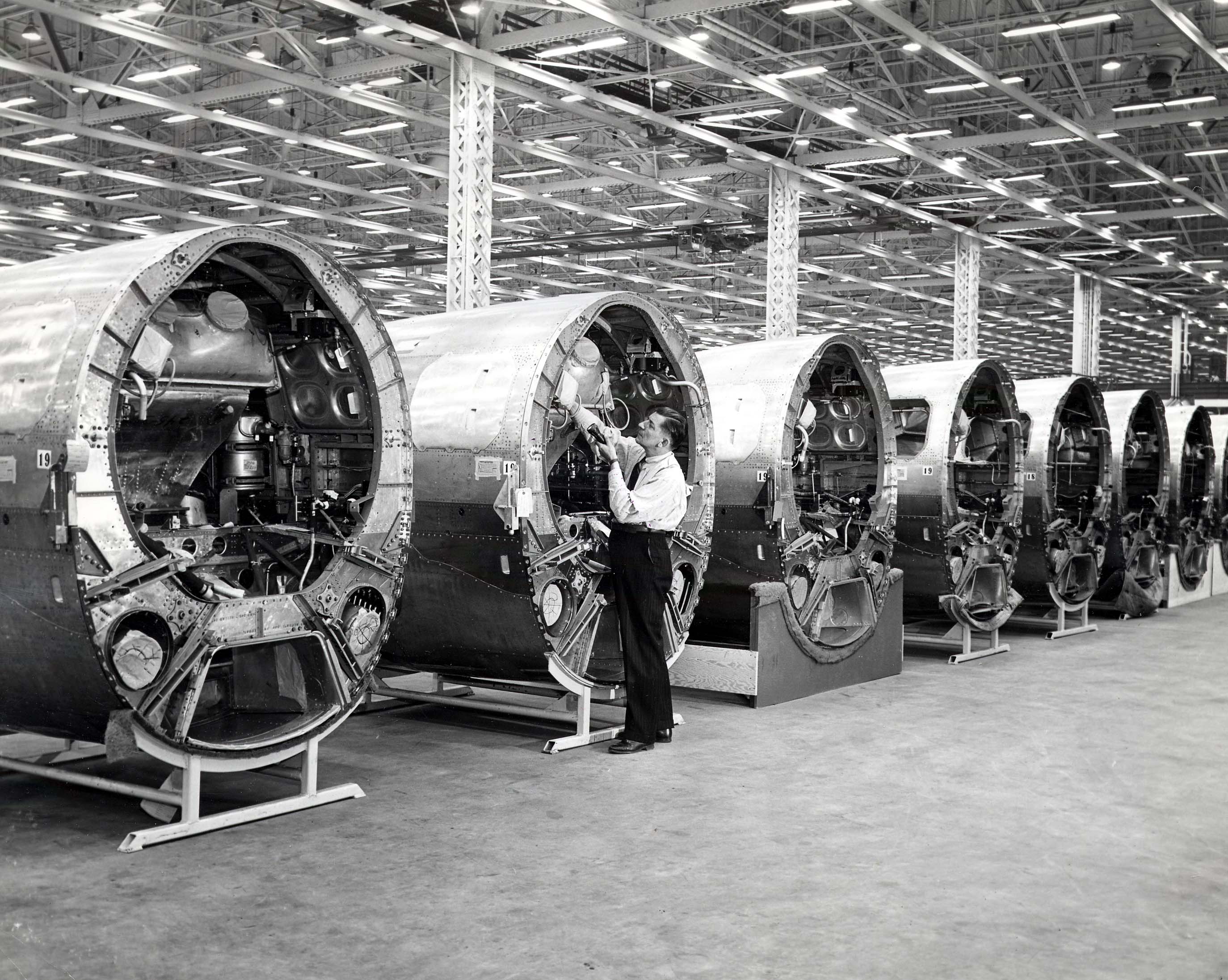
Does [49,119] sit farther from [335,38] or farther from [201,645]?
[201,645]

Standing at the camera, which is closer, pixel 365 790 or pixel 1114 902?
pixel 1114 902

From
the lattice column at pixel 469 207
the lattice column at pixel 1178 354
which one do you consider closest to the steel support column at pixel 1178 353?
the lattice column at pixel 1178 354

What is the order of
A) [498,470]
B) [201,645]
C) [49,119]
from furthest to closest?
1. [49,119]
2. [498,470]
3. [201,645]

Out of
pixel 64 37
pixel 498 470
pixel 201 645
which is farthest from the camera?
pixel 64 37

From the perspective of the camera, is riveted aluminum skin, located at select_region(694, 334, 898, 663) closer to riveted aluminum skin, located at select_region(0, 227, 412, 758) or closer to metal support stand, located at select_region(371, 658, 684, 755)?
metal support stand, located at select_region(371, 658, 684, 755)

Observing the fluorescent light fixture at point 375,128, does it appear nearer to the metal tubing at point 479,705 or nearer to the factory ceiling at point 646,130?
the factory ceiling at point 646,130

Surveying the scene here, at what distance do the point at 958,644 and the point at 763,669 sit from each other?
4174 mm

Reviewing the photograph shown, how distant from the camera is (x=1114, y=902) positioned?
4.98 metres

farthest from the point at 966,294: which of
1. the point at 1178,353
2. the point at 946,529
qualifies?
the point at 946,529

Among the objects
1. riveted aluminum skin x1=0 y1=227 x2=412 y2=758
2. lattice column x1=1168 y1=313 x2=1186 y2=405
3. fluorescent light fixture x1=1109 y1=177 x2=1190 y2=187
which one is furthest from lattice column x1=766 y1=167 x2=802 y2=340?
riveted aluminum skin x1=0 y1=227 x2=412 y2=758

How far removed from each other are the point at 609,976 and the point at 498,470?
353cm

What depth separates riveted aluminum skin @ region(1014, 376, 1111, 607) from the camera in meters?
13.1

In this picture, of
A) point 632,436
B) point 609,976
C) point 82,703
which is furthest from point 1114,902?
point 632,436

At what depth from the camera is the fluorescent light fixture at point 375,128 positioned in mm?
19344
